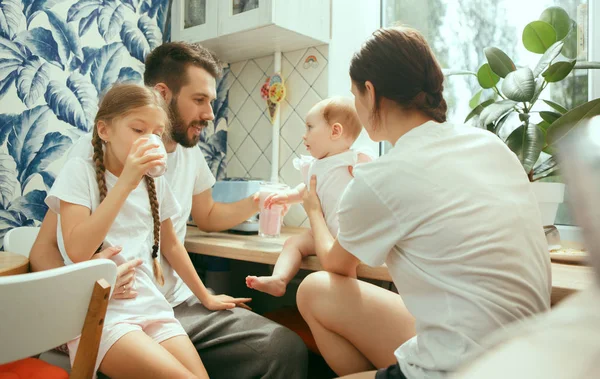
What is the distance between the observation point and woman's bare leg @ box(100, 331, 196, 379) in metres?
1.14

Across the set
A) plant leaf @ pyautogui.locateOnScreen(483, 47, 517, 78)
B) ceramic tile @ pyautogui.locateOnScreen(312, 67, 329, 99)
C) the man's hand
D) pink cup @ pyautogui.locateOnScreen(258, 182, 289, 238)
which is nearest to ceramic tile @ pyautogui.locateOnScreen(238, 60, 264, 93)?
ceramic tile @ pyautogui.locateOnScreen(312, 67, 329, 99)

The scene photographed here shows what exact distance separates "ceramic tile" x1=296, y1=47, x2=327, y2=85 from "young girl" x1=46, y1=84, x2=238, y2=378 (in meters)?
0.99

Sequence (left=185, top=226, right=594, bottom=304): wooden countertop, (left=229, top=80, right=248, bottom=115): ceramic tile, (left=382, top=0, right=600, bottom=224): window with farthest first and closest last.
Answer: (left=229, top=80, right=248, bottom=115): ceramic tile
(left=382, top=0, right=600, bottom=224): window
(left=185, top=226, right=594, bottom=304): wooden countertop

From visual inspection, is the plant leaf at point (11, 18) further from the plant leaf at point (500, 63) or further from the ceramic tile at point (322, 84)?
the plant leaf at point (500, 63)

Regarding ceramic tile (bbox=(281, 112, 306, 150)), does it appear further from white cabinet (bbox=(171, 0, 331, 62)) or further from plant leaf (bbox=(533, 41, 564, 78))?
plant leaf (bbox=(533, 41, 564, 78))

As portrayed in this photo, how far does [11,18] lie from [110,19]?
1.45ft

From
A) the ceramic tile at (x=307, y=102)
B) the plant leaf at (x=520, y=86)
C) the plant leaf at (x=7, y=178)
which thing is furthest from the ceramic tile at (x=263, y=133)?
the plant leaf at (x=520, y=86)

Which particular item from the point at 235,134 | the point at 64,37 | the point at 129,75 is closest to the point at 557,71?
the point at 235,134

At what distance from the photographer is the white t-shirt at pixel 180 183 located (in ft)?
5.04

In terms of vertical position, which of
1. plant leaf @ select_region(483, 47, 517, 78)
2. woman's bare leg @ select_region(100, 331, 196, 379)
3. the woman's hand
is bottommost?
woman's bare leg @ select_region(100, 331, 196, 379)

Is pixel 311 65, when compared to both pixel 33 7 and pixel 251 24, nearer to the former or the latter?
pixel 251 24

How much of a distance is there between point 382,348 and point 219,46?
70.6 inches

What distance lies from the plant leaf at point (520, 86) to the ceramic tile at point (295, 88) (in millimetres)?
1035

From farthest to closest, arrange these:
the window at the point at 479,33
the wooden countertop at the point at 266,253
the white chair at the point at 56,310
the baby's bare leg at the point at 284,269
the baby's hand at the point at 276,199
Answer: the window at the point at 479,33
the baby's hand at the point at 276,199
the baby's bare leg at the point at 284,269
the wooden countertop at the point at 266,253
the white chair at the point at 56,310
